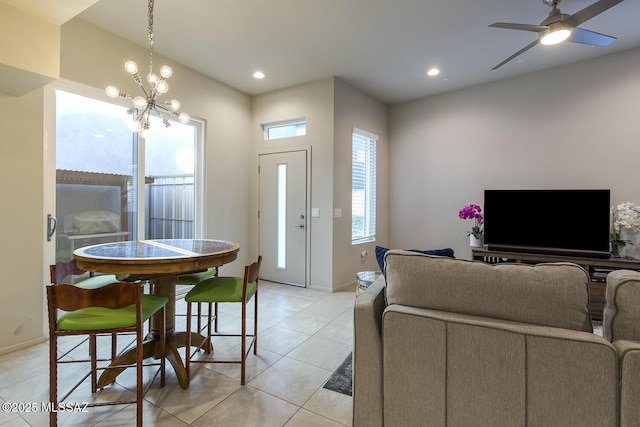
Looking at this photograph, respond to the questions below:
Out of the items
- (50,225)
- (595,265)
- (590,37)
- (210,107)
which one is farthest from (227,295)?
(595,265)

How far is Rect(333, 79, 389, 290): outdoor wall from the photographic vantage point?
4.14 m

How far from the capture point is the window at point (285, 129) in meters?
4.41

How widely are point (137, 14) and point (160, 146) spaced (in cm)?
143

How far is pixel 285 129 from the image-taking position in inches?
182

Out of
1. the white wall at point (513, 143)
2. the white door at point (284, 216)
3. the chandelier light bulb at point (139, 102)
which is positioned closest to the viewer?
the chandelier light bulb at point (139, 102)

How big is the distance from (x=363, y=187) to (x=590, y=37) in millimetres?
2952

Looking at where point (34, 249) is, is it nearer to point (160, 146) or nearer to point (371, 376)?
point (160, 146)

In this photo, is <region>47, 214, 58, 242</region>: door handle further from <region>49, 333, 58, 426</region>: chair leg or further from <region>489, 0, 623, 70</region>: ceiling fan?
<region>489, 0, 623, 70</region>: ceiling fan

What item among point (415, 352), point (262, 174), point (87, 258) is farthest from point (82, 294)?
point (262, 174)

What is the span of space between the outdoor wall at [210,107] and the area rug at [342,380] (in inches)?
104

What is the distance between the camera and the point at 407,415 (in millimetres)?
1294

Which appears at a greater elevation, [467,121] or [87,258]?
[467,121]

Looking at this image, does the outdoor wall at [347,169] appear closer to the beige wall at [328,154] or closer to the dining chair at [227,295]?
the beige wall at [328,154]

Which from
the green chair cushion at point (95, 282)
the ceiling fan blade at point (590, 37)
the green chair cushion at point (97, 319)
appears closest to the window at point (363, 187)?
the ceiling fan blade at point (590, 37)
